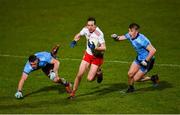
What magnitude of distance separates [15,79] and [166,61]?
287 inches

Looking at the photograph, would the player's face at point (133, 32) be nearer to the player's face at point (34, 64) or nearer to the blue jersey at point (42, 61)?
the blue jersey at point (42, 61)

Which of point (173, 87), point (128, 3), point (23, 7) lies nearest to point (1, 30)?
point (23, 7)

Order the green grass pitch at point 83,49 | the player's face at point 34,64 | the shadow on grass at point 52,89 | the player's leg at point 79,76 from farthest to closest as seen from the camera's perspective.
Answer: the shadow on grass at point 52,89, the player's leg at point 79,76, the player's face at point 34,64, the green grass pitch at point 83,49

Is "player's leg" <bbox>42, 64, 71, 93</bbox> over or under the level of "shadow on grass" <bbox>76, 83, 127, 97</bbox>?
over

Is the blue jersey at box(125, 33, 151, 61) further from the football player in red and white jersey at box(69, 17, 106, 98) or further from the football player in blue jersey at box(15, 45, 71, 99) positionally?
the football player in blue jersey at box(15, 45, 71, 99)

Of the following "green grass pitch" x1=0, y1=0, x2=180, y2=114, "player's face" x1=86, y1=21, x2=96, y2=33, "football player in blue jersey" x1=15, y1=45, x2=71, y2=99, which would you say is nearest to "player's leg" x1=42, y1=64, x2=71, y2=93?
"football player in blue jersey" x1=15, y1=45, x2=71, y2=99

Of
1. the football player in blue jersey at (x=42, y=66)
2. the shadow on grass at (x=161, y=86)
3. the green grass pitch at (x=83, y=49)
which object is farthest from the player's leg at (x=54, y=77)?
the shadow on grass at (x=161, y=86)

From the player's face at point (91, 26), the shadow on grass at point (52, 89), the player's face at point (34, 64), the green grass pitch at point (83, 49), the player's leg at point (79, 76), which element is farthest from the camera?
the shadow on grass at point (52, 89)

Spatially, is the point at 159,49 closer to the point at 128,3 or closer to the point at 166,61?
the point at 166,61

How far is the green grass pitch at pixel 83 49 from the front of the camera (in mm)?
14617

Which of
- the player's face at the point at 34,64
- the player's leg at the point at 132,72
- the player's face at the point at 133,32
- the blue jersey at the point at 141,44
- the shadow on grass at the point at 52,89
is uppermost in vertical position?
the player's face at the point at 133,32

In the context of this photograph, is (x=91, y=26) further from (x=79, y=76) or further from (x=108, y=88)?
(x=108, y=88)

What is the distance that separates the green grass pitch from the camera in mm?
14617

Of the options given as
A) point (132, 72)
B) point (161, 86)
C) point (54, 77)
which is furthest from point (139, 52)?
point (54, 77)
